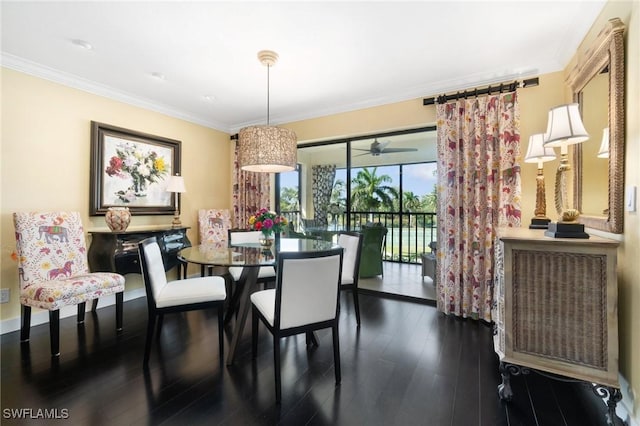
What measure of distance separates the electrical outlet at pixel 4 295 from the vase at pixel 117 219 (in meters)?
0.97

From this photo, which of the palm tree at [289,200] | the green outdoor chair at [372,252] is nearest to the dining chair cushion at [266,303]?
the green outdoor chair at [372,252]

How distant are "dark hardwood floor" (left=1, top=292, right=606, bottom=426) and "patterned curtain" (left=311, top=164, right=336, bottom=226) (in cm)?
209

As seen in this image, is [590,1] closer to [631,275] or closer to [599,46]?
[599,46]

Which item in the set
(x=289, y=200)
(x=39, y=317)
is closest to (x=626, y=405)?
(x=289, y=200)

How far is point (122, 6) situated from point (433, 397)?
332 centimetres

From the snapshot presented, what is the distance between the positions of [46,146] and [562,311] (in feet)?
14.9

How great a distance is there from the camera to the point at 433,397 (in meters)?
1.70

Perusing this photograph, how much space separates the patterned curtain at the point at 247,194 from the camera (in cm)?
444

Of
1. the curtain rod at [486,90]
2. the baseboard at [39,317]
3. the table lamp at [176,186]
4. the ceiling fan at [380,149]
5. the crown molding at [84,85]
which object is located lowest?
the baseboard at [39,317]

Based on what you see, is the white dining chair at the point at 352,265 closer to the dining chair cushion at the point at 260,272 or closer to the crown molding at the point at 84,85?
the dining chair cushion at the point at 260,272

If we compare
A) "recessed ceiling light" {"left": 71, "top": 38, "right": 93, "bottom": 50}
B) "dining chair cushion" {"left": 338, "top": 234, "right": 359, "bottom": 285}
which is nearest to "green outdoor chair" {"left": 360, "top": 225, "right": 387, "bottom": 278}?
"dining chair cushion" {"left": 338, "top": 234, "right": 359, "bottom": 285}

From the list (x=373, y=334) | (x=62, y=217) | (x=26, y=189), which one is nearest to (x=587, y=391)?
(x=373, y=334)

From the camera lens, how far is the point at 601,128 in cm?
181

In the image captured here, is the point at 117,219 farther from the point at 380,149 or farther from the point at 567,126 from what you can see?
the point at 567,126
